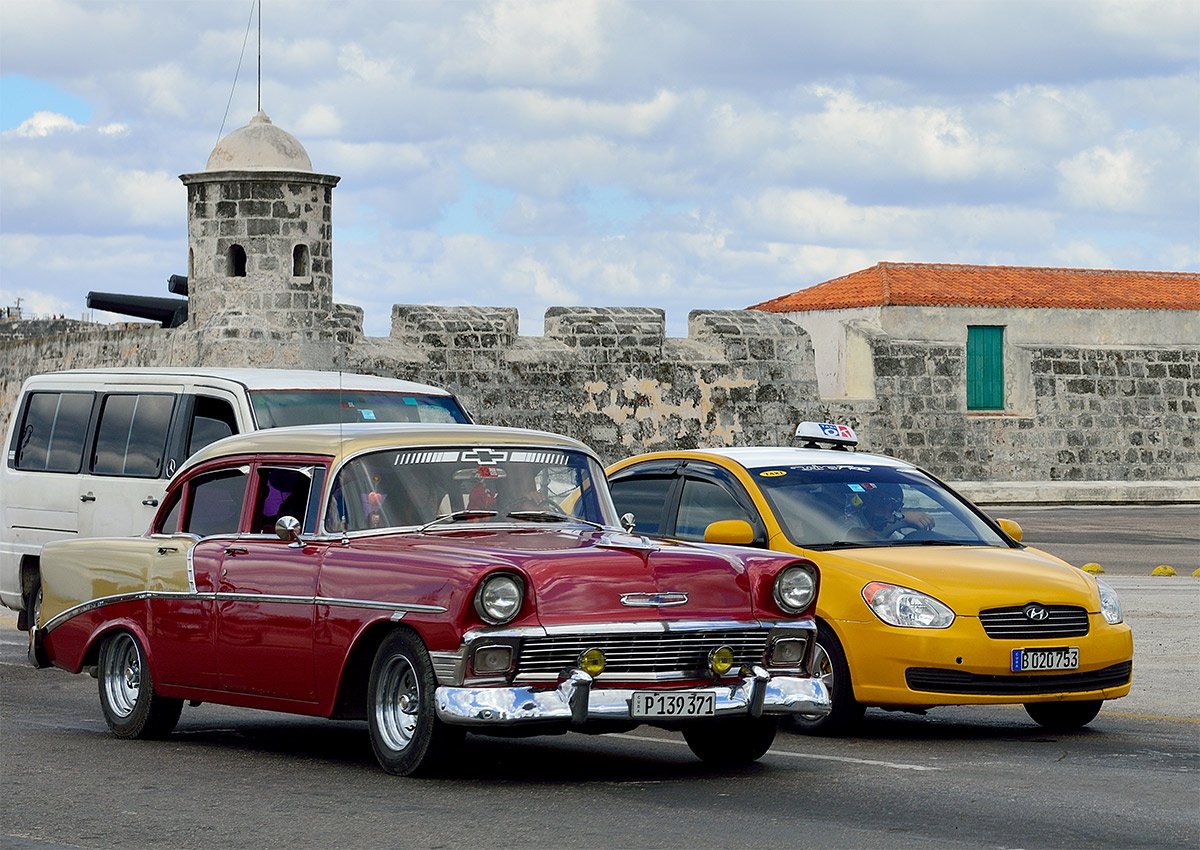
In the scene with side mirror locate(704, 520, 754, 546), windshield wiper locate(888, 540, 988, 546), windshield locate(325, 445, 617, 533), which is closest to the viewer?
windshield locate(325, 445, 617, 533)

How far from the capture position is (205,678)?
9578mm

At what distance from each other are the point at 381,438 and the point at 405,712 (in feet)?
4.84

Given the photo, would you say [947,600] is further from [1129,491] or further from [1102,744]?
[1129,491]

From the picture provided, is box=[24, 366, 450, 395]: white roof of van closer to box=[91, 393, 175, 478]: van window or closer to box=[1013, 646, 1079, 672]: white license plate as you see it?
box=[91, 393, 175, 478]: van window

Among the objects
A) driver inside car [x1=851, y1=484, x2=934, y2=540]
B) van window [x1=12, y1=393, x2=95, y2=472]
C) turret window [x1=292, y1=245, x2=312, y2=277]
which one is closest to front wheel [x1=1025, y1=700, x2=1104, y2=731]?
driver inside car [x1=851, y1=484, x2=934, y2=540]

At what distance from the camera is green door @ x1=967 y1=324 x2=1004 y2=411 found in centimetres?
3959

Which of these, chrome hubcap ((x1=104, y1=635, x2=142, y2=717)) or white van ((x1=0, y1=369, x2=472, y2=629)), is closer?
chrome hubcap ((x1=104, y1=635, x2=142, y2=717))

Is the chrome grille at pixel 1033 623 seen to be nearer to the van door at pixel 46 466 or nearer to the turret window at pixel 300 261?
the van door at pixel 46 466

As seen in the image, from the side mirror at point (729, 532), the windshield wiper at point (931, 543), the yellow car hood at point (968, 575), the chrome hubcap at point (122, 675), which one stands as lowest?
the chrome hubcap at point (122, 675)

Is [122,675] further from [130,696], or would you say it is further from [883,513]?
[883,513]

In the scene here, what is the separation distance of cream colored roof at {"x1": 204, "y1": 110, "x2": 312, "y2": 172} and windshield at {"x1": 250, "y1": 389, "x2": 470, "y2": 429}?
1418 cm

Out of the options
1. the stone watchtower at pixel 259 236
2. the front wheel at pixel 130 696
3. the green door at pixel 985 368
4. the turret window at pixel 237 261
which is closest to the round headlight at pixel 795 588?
the front wheel at pixel 130 696

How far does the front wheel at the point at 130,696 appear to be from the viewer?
10039 millimetres

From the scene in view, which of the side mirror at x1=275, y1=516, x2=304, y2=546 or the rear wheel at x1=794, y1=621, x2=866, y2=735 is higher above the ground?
the side mirror at x1=275, y1=516, x2=304, y2=546
